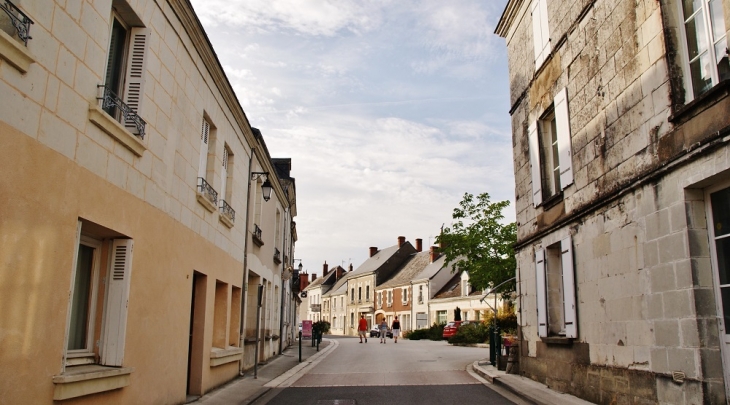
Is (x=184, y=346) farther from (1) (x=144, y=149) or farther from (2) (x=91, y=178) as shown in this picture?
(2) (x=91, y=178)

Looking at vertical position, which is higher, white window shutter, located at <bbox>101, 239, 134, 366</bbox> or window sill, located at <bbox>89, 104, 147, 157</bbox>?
window sill, located at <bbox>89, 104, 147, 157</bbox>

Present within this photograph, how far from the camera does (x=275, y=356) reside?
60.2ft

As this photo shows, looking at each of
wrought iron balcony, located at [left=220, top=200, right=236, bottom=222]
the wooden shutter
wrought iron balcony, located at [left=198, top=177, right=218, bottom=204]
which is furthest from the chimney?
the wooden shutter

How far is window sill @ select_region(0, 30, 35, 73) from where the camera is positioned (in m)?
4.11

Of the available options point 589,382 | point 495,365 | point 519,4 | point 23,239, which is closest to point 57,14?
point 23,239

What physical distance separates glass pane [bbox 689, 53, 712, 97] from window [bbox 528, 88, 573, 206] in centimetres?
350

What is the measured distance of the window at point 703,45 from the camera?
601 centimetres

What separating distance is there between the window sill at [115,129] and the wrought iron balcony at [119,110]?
0.21 m

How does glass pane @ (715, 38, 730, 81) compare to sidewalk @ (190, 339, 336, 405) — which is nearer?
glass pane @ (715, 38, 730, 81)

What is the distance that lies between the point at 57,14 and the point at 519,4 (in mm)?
10139

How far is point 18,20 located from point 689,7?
6.90 meters

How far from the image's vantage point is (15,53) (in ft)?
14.0

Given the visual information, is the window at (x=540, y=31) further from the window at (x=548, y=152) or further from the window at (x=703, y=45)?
the window at (x=703, y=45)

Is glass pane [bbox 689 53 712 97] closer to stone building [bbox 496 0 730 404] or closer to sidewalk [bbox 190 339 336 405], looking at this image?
stone building [bbox 496 0 730 404]
